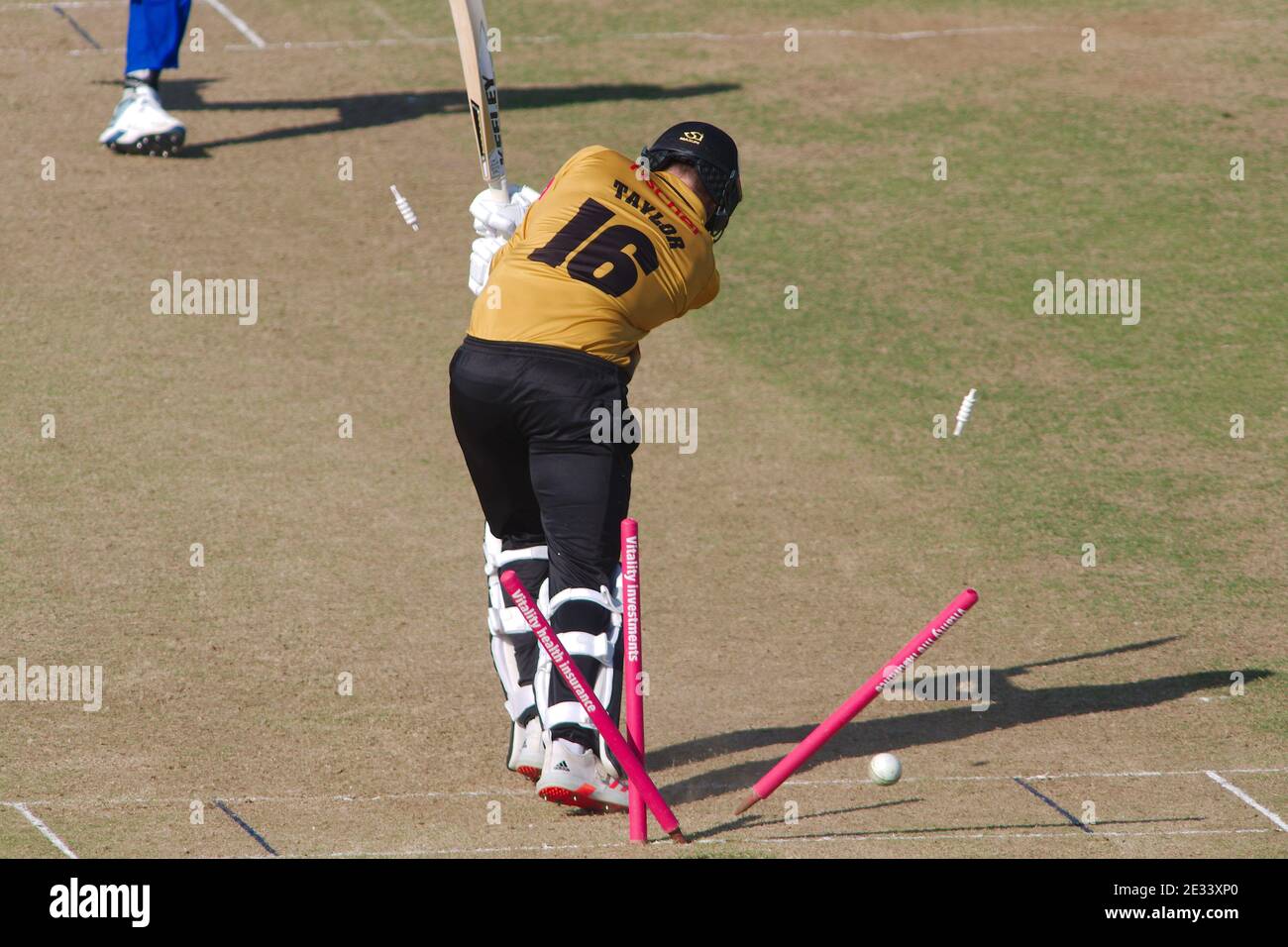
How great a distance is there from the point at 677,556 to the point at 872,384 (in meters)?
2.46

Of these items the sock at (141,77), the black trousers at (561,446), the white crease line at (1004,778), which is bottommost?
the white crease line at (1004,778)

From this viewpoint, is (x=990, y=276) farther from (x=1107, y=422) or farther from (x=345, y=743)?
(x=345, y=743)

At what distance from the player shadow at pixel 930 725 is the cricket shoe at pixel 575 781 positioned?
34cm

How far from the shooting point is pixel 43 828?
5.76m

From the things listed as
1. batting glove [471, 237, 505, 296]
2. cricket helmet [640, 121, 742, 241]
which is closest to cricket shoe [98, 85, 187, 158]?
batting glove [471, 237, 505, 296]

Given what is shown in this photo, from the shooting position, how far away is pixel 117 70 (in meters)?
15.1

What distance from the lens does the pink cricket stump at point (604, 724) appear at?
18.7 ft

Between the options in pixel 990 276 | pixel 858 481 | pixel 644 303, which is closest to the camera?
pixel 644 303

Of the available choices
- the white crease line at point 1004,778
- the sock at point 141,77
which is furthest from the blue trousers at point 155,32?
the white crease line at point 1004,778

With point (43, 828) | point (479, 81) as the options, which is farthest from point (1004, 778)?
point (479, 81)

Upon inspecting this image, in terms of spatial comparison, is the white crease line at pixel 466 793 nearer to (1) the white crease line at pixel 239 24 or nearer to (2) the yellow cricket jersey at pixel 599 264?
(2) the yellow cricket jersey at pixel 599 264

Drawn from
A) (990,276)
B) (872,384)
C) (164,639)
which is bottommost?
(164,639)
